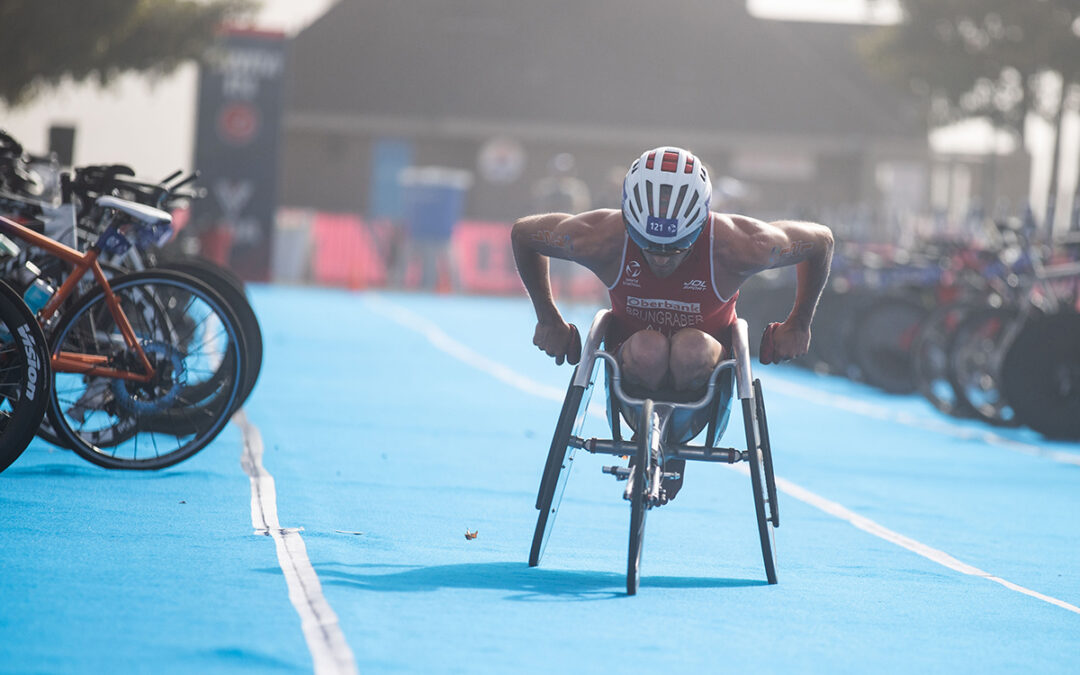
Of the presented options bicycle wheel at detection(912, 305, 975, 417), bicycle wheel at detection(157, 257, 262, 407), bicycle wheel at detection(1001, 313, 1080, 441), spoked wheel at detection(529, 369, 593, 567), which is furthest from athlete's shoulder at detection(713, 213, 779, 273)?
bicycle wheel at detection(912, 305, 975, 417)

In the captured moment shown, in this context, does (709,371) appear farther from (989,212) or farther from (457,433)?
(989,212)

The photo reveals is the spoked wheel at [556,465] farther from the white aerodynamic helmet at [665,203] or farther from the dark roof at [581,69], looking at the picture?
the dark roof at [581,69]

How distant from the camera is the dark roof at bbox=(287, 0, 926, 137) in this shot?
179 feet

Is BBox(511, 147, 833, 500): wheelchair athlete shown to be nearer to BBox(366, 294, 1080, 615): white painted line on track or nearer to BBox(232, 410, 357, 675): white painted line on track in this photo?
BBox(232, 410, 357, 675): white painted line on track

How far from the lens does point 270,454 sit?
391 inches

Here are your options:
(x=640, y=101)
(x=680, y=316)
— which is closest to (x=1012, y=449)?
(x=680, y=316)

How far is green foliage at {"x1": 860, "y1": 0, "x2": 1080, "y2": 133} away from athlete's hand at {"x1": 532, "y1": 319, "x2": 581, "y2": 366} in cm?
3565

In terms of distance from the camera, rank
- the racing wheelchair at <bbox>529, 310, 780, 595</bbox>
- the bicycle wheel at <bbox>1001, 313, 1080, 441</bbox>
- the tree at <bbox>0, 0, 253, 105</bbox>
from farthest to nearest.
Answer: the tree at <bbox>0, 0, 253, 105</bbox>
the bicycle wheel at <bbox>1001, 313, 1080, 441</bbox>
the racing wheelchair at <bbox>529, 310, 780, 595</bbox>

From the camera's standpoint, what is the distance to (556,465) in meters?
6.63

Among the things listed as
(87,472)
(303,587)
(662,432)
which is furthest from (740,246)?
(87,472)

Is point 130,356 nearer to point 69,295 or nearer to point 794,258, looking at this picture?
point 69,295

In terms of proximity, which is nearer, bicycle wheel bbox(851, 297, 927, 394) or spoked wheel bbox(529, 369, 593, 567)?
spoked wheel bbox(529, 369, 593, 567)

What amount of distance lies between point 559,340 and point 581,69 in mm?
49225

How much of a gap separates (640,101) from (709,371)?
4863 cm
